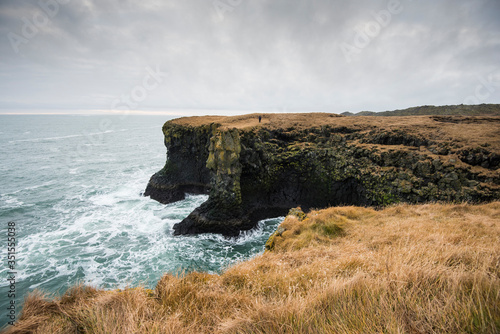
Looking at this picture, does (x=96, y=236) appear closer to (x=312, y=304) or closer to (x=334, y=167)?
(x=312, y=304)

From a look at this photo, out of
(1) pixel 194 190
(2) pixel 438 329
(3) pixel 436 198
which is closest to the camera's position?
(2) pixel 438 329

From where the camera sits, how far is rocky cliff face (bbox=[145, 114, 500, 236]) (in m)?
16.0

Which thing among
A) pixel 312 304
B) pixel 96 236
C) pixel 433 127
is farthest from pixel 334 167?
pixel 96 236

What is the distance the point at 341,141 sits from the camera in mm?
23781

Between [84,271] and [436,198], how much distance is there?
26.5 m

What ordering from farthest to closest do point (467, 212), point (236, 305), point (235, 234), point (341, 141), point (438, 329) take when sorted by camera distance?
point (341, 141) → point (235, 234) → point (467, 212) → point (236, 305) → point (438, 329)

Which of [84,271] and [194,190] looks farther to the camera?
[194,190]

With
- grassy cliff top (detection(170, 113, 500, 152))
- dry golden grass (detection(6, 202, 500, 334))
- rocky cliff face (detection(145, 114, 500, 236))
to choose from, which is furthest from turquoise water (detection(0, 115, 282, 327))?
grassy cliff top (detection(170, 113, 500, 152))

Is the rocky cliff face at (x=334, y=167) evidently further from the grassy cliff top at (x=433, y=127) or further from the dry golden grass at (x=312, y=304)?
the dry golden grass at (x=312, y=304)

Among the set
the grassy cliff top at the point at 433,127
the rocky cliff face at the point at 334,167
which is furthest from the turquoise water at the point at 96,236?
the grassy cliff top at the point at 433,127

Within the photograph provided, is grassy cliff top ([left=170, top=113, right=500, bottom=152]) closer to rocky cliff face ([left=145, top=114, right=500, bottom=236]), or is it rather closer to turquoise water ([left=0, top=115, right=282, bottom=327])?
rocky cliff face ([left=145, top=114, right=500, bottom=236])

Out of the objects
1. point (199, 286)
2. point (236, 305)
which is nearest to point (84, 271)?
point (199, 286)

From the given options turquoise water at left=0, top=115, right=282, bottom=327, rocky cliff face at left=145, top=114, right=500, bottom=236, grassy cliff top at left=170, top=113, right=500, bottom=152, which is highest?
grassy cliff top at left=170, top=113, right=500, bottom=152

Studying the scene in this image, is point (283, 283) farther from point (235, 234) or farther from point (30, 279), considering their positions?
point (30, 279)
